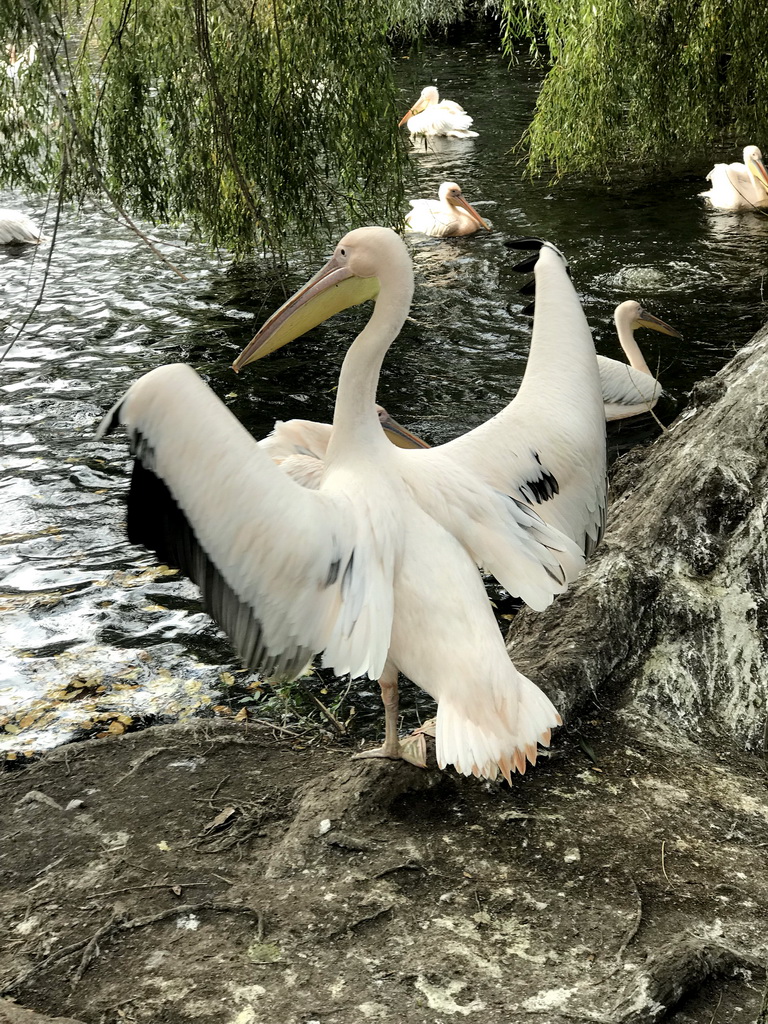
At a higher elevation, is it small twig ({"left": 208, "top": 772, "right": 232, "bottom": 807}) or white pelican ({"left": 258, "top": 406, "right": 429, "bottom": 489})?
white pelican ({"left": 258, "top": 406, "right": 429, "bottom": 489})

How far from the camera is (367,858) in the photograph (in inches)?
118

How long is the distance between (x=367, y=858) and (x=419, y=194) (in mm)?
10364

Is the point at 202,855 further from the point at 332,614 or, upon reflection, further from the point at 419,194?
the point at 419,194

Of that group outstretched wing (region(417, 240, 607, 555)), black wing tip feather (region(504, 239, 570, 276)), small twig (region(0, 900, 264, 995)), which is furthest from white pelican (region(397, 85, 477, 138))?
small twig (region(0, 900, 264, 995))

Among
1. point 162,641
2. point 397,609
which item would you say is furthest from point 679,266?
point 397,609

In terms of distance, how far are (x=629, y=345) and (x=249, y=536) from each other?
552 cm

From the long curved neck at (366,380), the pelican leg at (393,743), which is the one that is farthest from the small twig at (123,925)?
the long curved neck at (366,380)

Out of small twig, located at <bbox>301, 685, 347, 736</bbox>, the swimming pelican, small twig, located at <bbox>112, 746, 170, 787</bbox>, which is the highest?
the swimming pelican

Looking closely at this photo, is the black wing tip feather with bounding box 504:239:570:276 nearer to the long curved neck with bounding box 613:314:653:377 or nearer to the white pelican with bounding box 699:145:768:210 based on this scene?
the long curved neck with bounding box 613:314:653:377

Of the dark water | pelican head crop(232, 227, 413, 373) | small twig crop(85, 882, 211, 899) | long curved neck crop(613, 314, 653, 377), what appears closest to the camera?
small twig crop(85, 882, 211, 899)

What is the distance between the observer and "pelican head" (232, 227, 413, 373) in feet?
11.9

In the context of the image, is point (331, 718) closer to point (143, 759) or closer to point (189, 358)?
point (143, 759)

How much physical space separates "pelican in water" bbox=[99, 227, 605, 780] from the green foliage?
183 inches

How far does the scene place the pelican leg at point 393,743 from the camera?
3373 millimetres
